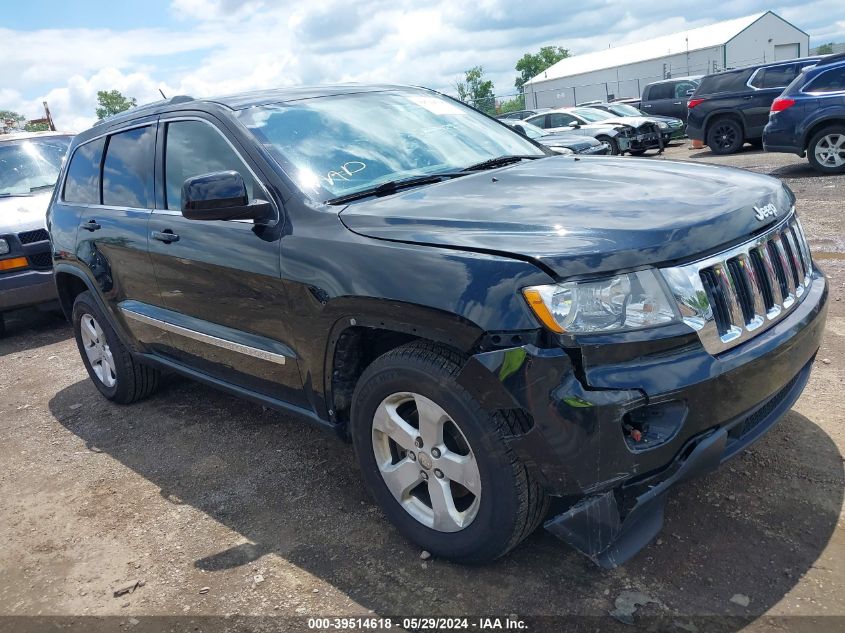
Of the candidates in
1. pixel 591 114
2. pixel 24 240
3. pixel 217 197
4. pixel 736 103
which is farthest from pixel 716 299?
pixel 591 114

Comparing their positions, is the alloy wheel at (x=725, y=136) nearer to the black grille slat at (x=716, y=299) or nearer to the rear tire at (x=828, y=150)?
the rear tire at (x=828, y=150)

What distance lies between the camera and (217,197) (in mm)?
2930

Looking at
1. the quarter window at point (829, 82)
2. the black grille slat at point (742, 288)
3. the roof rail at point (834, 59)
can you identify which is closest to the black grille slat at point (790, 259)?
the black grille slat at point (742, 288)

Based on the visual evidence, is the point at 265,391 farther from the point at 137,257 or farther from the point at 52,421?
the point at 52,421

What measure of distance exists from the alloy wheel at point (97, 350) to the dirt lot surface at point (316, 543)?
21.1 inches

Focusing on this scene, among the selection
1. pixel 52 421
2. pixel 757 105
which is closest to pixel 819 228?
pixel 52 421

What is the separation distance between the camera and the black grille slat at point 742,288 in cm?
244

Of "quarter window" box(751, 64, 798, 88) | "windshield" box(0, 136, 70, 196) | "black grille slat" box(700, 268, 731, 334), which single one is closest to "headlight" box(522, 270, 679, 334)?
"black grille slat" box(700, 268, 731, 334)

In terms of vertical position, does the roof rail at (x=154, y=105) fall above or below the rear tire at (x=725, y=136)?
above

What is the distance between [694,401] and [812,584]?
81cm

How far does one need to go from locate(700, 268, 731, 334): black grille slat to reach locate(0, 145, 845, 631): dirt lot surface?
89 centimetres

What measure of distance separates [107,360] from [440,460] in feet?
10.6

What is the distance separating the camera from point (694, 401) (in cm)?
225

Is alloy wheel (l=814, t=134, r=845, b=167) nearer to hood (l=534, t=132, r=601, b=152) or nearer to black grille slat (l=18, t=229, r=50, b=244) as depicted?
hood (l=534, t=132, r=601, b=152)
